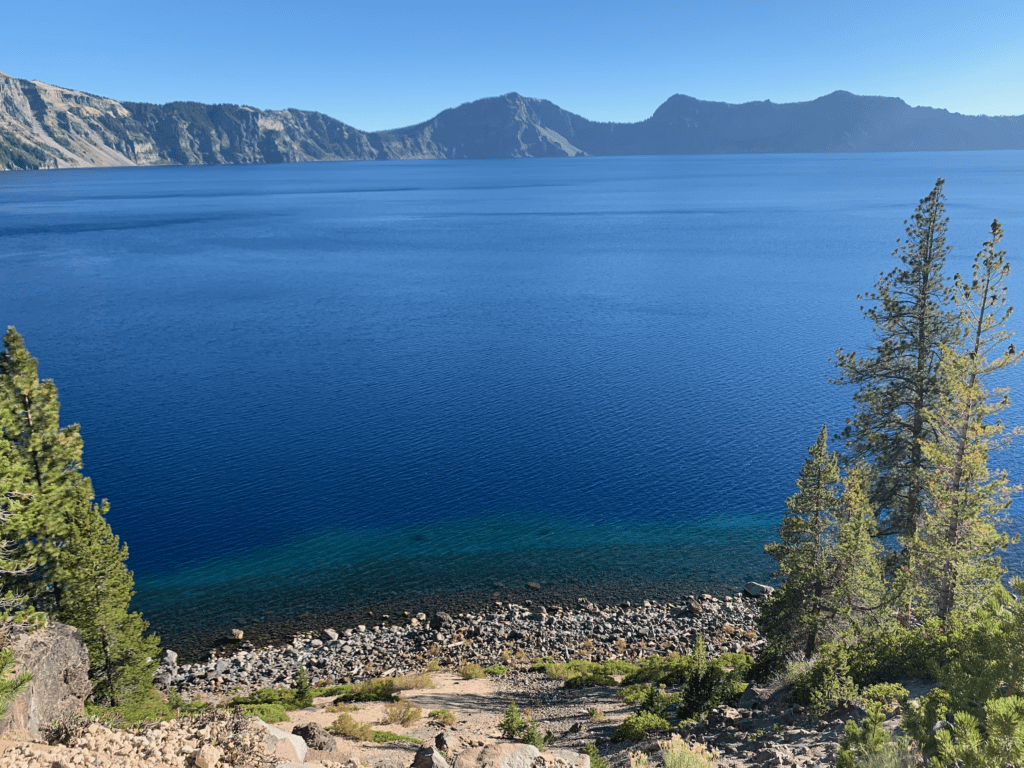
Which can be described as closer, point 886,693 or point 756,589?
point 886,693

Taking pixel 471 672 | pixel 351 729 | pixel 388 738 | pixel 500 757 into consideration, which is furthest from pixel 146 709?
pixel 500 757

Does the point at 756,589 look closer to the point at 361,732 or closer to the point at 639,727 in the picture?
the point at 639,727

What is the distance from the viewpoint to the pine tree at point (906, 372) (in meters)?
33.8

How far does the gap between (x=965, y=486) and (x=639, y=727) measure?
1710 cm

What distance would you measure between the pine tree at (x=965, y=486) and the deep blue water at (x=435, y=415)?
20.9m

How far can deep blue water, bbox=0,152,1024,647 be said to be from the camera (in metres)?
49.8

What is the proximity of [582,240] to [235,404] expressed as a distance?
120990 mm

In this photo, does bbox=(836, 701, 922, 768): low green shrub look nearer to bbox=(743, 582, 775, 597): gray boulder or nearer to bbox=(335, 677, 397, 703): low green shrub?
bbox=(335, 677, 397, 703): low green shrub

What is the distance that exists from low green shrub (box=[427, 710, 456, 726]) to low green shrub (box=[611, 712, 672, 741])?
7.72 metres

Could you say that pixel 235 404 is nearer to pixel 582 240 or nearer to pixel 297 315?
pixel 297 315

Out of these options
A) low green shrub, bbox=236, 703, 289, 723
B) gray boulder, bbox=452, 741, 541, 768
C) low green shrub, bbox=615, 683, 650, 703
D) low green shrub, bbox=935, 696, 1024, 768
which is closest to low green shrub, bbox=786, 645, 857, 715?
low green shrub, bbox=615, 683, 650, 703

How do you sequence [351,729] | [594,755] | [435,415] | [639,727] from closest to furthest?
[594,755] → [639,727] → [351,729] → [435,415]

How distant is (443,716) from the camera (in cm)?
2923

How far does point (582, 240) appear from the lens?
174375 mm
